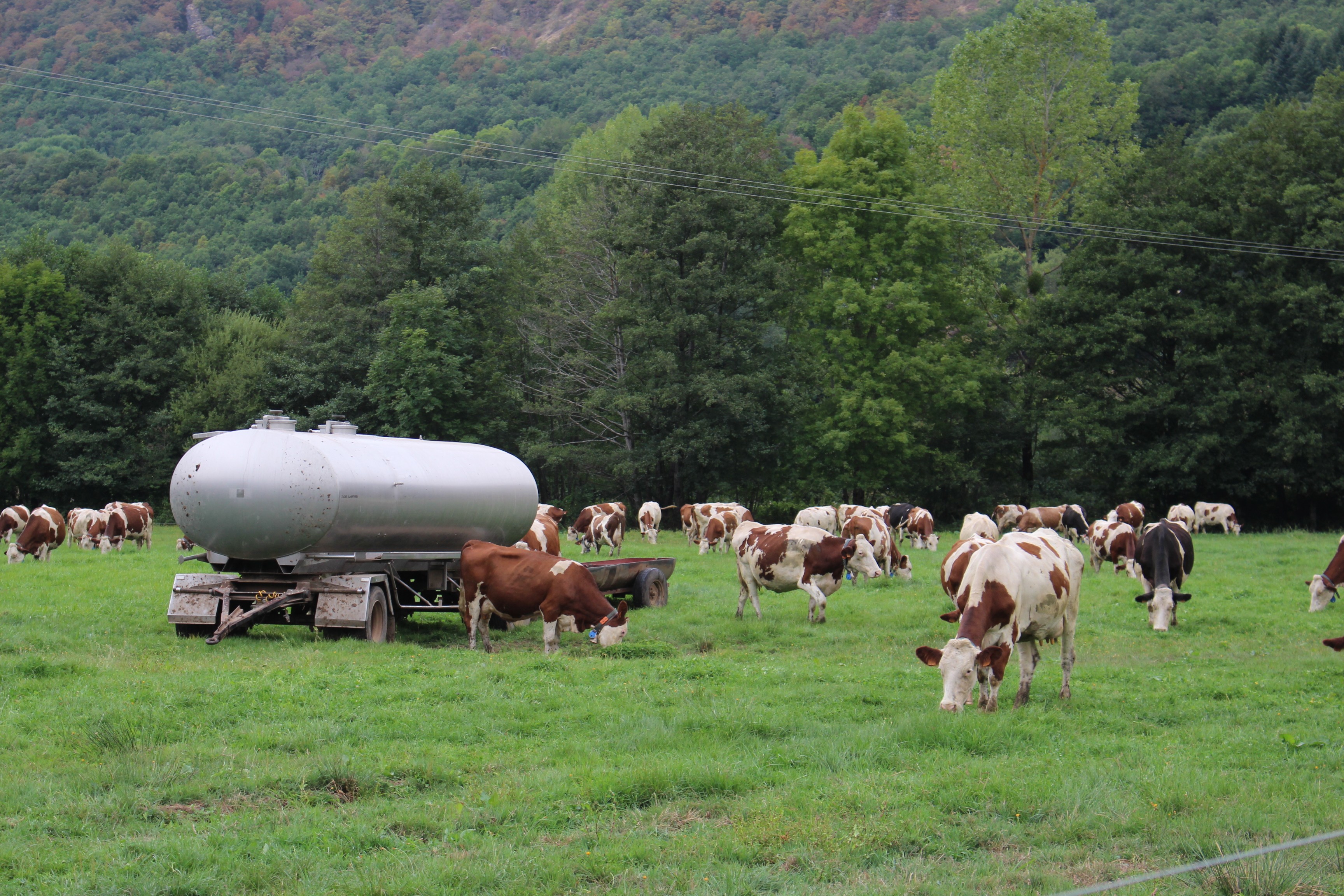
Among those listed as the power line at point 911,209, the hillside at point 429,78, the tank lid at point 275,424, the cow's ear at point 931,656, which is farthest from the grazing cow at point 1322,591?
the hillside at point 429,78

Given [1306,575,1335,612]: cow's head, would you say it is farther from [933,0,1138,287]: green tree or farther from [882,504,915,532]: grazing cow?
[933,0,1138,287]: green tree

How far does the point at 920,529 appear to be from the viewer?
121 feet

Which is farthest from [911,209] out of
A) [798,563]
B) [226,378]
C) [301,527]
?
[301,527]

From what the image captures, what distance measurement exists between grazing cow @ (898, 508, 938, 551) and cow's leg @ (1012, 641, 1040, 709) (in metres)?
24.3

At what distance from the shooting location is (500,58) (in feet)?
510

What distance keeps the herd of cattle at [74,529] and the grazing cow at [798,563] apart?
2203 centimetres

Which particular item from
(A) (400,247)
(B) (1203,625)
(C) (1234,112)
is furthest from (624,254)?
(C) (1234,112)

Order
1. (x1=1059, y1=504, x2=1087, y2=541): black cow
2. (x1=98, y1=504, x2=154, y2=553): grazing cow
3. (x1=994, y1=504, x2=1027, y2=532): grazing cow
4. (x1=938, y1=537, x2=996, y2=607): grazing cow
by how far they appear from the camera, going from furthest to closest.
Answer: (x1=994, y1=504, x2=1027, y2=532): grazing cow
(x1=1059, y1=504, x2=1087, y2=541): black cow
(x1=98, y1=504, x2=154, y2=553): grazing cow
(x1=938, y1=537, x2=996, y2=607): grazing cow

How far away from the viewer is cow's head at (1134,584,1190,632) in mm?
18562

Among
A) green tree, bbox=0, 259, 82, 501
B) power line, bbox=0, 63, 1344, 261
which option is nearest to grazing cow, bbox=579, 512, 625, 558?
power line, bbox=0, 63, 1344, 261

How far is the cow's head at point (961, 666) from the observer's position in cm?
1104

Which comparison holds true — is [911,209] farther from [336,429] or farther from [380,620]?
[380,620]

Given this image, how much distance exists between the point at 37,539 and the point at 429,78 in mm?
130012

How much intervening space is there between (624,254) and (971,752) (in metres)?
40.4
